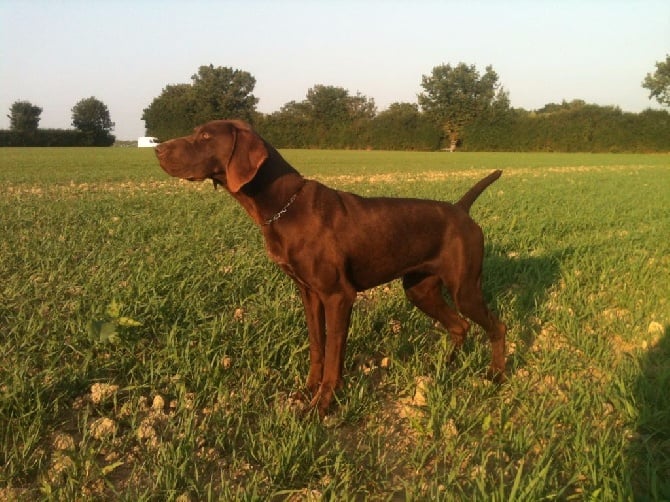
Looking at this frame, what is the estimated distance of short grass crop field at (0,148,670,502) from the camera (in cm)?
237

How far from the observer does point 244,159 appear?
118 inches

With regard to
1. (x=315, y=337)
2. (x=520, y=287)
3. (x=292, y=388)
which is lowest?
(x=292, y=388)

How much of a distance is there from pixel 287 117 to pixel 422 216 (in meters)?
64.8

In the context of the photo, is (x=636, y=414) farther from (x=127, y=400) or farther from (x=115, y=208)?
(x=115, y=208)

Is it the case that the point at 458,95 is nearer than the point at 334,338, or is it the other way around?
the point at 334,338

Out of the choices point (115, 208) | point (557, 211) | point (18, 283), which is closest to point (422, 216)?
point (18, 283)

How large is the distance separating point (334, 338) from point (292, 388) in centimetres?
50

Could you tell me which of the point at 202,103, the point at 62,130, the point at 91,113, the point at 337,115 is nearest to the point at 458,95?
the point at 337,115

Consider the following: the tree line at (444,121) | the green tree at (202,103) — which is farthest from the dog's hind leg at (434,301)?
the green tree at (202,103)

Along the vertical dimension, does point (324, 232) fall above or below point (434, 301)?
above

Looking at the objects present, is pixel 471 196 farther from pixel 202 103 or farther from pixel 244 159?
pixel 202 103

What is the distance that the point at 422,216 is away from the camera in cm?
354

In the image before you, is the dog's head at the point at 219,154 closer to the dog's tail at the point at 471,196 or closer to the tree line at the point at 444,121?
the dog's tail at the point at 471,196

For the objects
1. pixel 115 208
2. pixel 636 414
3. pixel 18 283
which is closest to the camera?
pixel 636 414
